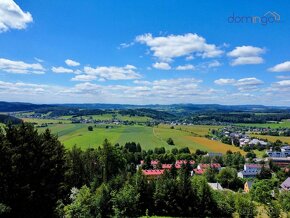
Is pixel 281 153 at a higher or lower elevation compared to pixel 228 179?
lower

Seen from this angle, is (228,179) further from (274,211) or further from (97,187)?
(97,187)

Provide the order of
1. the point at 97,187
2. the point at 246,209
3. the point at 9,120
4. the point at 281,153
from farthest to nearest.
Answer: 1. the point at 281,153
2. the point at 97,187
3. the point at 246,209
4. the point at 9,120

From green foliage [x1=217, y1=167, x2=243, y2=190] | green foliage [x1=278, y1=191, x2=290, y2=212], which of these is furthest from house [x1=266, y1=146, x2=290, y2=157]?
green foliage [x1=278, y1=191, x2=290, y2=212]

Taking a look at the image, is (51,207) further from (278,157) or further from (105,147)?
(278,157)

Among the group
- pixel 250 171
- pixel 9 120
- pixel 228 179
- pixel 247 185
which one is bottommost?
pixel 250 171

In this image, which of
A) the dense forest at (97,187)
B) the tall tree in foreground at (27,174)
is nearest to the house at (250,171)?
the dense forest at (97,187)

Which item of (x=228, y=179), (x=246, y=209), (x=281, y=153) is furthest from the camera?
(x=281, y=153)

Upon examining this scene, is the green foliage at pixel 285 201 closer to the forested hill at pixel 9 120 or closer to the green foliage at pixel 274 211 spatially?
the green foliage at pixel 274 211

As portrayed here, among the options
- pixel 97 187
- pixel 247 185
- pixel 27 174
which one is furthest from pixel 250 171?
pixel 27 174
